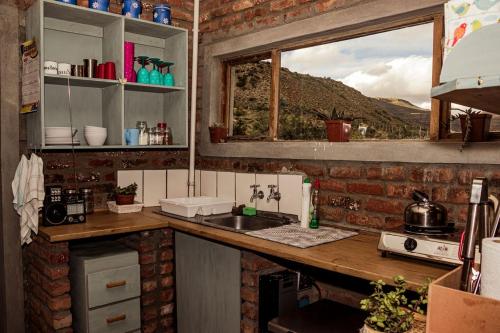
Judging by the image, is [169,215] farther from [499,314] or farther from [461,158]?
[499,314]

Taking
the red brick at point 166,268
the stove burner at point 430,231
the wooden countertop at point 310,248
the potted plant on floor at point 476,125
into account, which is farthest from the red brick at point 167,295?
the potted plant on floor at point 476,125

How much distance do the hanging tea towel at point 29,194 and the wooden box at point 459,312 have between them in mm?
2209

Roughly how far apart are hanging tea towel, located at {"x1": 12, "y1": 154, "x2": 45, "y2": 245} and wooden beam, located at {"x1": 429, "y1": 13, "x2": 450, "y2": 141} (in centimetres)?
223

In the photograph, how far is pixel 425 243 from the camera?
168 cm

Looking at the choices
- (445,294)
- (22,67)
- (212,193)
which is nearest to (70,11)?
(22,67)

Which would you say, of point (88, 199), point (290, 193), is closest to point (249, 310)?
point (290, 193)

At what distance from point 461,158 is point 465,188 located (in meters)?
0.14

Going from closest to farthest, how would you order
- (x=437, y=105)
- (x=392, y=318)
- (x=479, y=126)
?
(x=392, y=318) < (x=479, y=126) < (x=437, y=105)

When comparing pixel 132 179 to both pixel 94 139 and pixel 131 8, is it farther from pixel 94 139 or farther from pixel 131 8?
pixel 131 8

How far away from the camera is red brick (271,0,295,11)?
9.18 ft

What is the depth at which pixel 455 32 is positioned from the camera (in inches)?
44.6

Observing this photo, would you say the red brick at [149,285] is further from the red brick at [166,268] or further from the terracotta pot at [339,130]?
the terracotta pot at [339,130]

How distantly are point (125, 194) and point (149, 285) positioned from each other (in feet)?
2.16

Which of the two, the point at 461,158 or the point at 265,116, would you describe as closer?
the point at 461,158
